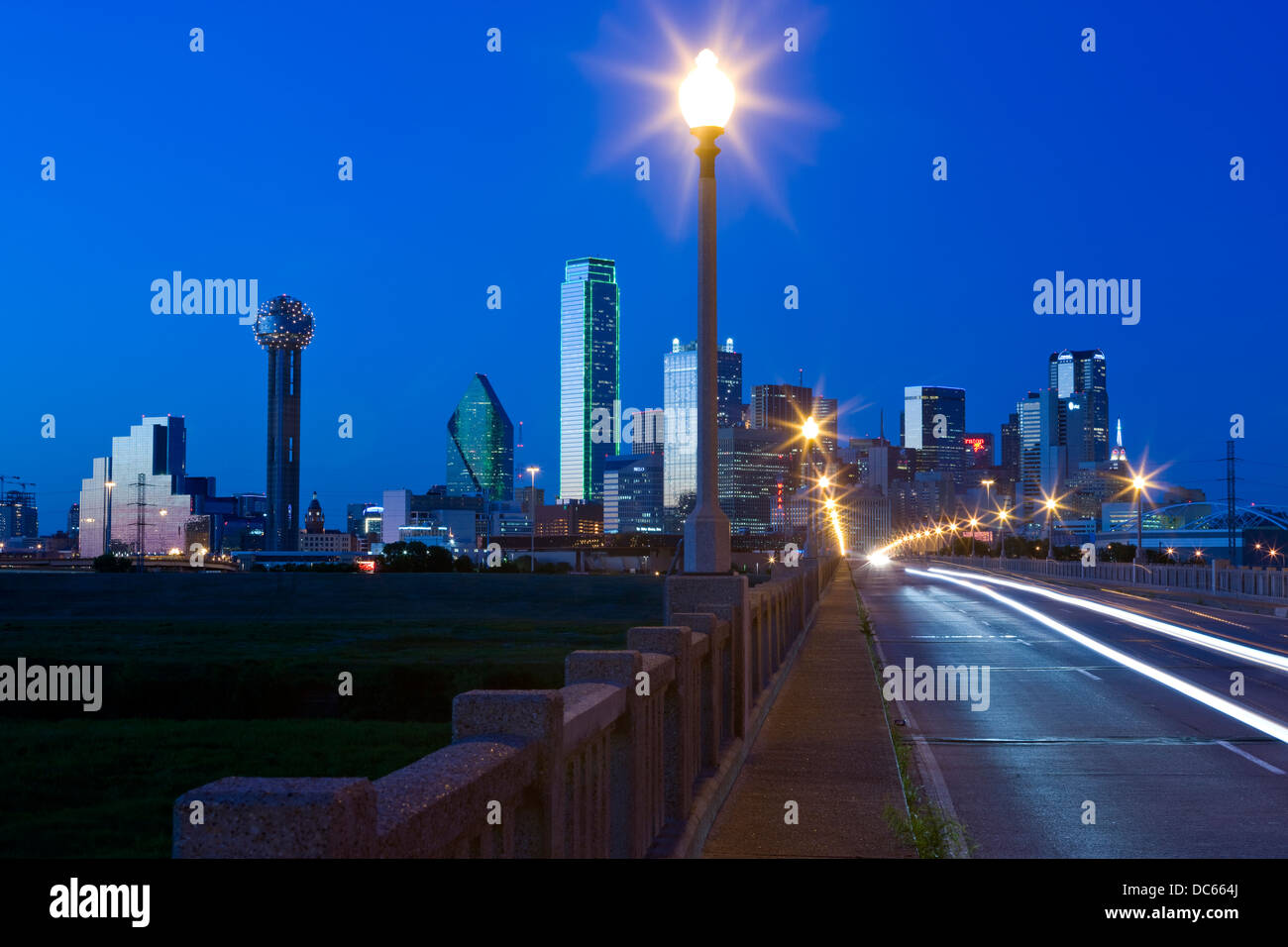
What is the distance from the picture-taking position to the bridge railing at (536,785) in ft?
8.07

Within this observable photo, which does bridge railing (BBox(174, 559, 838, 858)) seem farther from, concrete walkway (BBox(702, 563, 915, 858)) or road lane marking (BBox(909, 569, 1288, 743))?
road lane marking (BBox(909, 569, 1288, 743))

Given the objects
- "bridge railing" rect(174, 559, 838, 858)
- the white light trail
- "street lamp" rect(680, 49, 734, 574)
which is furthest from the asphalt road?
"street lamp" rect(680, 49, 734, 574)

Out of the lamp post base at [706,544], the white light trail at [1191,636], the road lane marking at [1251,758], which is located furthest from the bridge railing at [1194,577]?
the lamp post base at [706,544]

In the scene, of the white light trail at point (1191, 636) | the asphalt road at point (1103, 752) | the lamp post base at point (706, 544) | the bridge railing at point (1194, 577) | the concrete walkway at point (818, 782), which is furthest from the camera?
the bridge railing at point (1194, 577)

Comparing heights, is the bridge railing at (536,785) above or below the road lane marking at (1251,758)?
above

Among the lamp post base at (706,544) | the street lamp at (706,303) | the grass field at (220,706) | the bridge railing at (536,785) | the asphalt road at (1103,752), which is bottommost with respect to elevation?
the grass field at (220,706)

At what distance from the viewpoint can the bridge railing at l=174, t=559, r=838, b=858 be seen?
246 cm

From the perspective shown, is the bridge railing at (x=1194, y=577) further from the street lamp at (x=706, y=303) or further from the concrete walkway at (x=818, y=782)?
the street lamp at (x=706, y=303)

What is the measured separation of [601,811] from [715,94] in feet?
26.3

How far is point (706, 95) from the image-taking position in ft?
37.7

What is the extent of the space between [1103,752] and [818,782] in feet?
15.3
